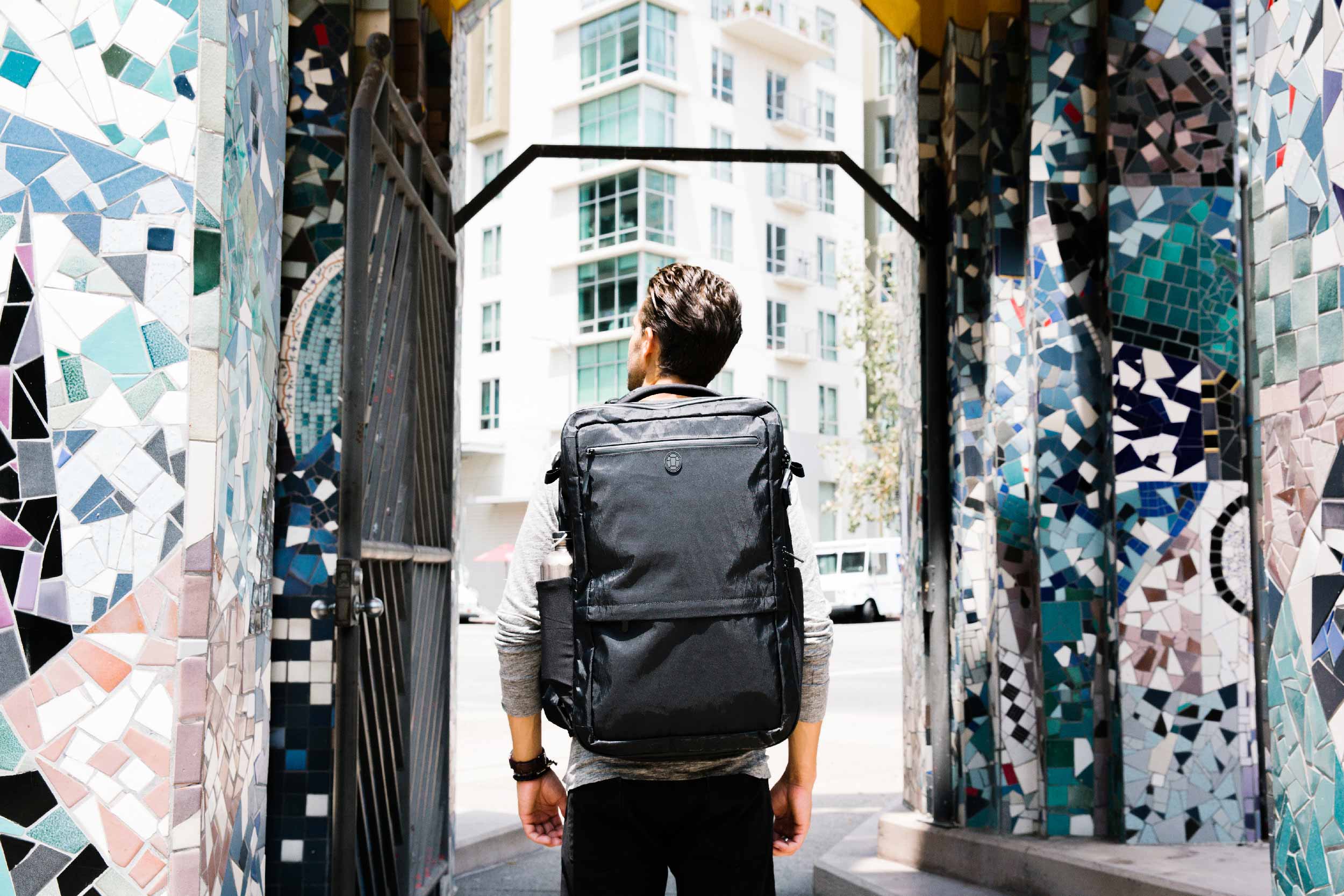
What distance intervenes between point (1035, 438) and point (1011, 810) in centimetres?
134

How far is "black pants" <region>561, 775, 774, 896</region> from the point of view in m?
2.24

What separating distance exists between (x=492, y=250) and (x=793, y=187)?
7863 mm

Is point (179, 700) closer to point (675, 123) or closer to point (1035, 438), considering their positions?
point (1035, 438)

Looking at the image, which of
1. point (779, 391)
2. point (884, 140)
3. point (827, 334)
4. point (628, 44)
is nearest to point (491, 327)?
point (779, 391)

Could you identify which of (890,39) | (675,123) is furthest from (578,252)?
(890,39)

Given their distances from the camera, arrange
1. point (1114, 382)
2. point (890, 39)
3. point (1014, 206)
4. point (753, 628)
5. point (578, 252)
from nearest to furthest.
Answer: point (753, 628) → point (1114, 382) → point (1014, 206) → point (890, 39) → point (578, 252)

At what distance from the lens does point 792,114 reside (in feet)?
120

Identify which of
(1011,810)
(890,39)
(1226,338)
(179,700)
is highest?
(890,39)

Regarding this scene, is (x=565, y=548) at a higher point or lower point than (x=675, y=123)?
lower

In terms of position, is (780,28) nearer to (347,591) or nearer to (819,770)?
(819,770)

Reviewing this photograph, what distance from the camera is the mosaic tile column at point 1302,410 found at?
7.45ft

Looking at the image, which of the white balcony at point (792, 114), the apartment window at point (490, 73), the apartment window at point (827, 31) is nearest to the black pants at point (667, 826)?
the apartment window at point (490, 73)

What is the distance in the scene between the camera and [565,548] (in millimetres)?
2277

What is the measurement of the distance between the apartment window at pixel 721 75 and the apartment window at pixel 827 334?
19.9 feet
